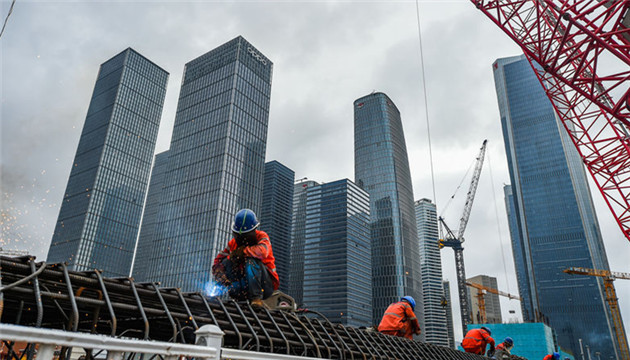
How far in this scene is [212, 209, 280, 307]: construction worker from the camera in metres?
8.11

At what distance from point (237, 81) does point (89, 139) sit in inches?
3083


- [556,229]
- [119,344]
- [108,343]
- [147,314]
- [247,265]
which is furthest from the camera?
[556,229]

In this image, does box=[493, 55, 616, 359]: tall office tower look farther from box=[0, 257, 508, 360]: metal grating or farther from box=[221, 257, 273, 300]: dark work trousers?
box=[0, 257, 508, 360]: metal grating

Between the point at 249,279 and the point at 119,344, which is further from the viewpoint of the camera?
the point at 249,279

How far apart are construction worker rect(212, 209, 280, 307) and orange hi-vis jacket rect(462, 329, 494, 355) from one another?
33.3 ft

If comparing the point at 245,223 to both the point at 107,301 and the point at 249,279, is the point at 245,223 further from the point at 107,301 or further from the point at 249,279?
the point at 107,301

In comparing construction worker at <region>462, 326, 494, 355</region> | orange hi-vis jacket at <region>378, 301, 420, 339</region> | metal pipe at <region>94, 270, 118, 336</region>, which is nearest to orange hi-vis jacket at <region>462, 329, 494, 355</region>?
construction worker at <region>462, 326, 494, 355</region>

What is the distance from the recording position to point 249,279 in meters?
8.02

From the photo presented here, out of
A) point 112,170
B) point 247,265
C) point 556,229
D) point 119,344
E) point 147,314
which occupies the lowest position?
point 119,344

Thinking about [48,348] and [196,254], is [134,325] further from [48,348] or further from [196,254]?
[196,254]

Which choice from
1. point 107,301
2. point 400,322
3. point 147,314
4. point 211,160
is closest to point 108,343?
point 107,301

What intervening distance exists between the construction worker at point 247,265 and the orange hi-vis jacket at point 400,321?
4.59 meters

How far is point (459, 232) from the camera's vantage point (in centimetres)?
16225

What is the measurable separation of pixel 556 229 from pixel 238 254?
7843 inches
